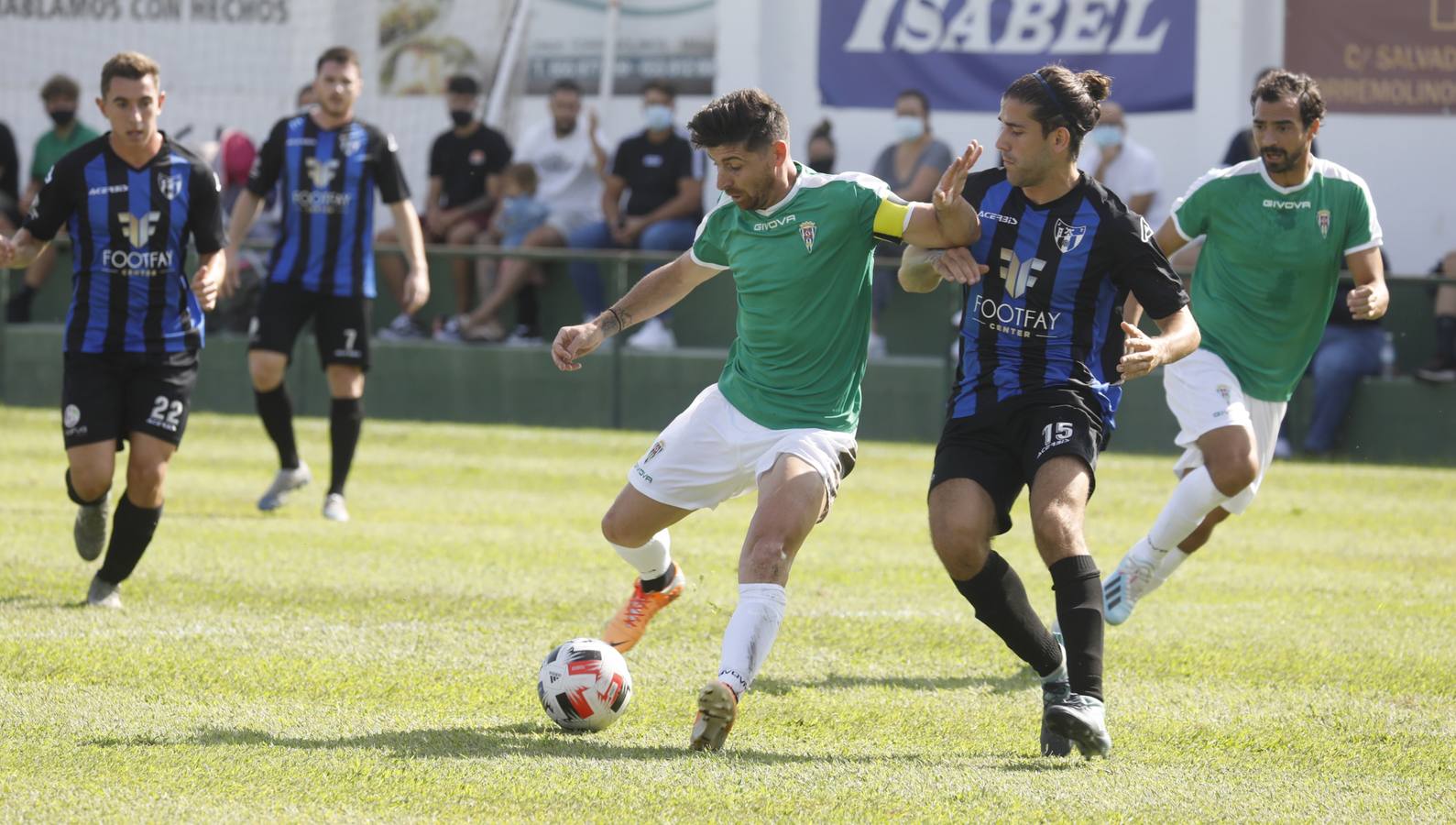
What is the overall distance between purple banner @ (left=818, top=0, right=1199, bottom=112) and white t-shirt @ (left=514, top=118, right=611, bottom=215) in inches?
115

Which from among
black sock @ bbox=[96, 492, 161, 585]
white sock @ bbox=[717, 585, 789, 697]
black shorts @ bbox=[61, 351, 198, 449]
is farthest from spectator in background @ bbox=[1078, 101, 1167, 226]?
white sock @ bbox=[717, 585, 789, 697]

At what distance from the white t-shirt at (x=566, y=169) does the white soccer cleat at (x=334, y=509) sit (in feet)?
24.3

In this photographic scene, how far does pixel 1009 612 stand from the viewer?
5547mm

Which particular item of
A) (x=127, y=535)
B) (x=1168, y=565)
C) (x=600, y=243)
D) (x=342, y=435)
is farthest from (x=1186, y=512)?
(x=600, y=243)

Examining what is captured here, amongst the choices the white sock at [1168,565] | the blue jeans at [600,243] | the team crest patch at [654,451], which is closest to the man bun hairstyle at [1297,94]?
the white sock at [1168,565]

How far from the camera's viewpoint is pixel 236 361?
16.2m

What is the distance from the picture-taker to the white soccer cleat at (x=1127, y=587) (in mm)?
7207

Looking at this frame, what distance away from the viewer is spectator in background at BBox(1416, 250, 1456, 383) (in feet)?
46.6

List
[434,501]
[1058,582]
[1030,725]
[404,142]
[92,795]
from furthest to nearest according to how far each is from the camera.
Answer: [404,142]
[434,501]
[1030,725]
[1058,582]
[92,795]

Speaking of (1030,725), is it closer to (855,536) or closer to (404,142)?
(855,536)

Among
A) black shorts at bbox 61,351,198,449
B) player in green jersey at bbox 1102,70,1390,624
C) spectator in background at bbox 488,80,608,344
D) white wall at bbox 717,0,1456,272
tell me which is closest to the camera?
player in green jersey at bbox 1102,70,1390,624

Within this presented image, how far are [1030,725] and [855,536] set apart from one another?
4.57 m

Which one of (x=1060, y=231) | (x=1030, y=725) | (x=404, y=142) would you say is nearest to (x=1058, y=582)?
(x=1030, y=725)

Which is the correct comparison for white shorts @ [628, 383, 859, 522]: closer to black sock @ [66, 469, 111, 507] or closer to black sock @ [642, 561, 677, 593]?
black sock @ [642, 561, 677, 593]
